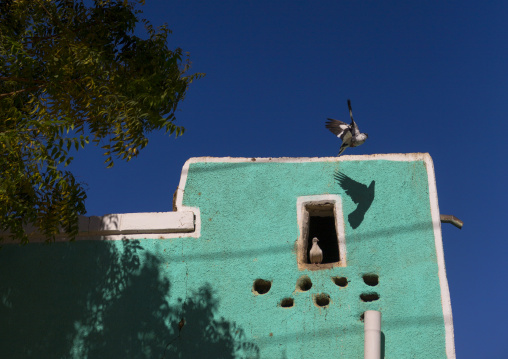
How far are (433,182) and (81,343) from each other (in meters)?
5.27

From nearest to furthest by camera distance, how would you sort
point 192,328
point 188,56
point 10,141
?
1. point 10,141
2. point 192,328
3. point 188,56

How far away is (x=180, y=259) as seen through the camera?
10641 mm

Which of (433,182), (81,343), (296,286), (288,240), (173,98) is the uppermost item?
(173,98)

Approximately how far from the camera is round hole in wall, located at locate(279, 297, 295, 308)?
10.3 metres

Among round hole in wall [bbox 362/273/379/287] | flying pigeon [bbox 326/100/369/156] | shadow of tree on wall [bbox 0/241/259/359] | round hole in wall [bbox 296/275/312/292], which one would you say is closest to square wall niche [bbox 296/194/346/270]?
round hole in wall [bbox 296/275/312/292]

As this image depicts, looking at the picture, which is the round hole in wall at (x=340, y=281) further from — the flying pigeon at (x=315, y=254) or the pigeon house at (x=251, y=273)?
the flying pigeon at (x=315, y=254)

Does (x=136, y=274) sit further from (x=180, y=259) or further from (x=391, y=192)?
(x=391, y=192)

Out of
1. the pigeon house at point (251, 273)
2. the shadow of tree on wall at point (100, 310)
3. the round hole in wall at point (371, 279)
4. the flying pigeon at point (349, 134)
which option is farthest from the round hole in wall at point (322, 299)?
the flying pigeon at point (349, 134)

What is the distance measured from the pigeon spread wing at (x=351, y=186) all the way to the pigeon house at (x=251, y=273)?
1 cm

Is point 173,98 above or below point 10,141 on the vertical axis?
above

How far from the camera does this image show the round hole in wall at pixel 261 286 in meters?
10.5

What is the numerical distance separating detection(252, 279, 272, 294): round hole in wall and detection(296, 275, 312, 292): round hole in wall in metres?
0.38

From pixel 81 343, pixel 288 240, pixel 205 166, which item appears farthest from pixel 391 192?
pixel 81 343

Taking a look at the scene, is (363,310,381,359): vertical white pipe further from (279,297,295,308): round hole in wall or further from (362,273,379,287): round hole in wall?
(279,297,295,308): round hole in wall
